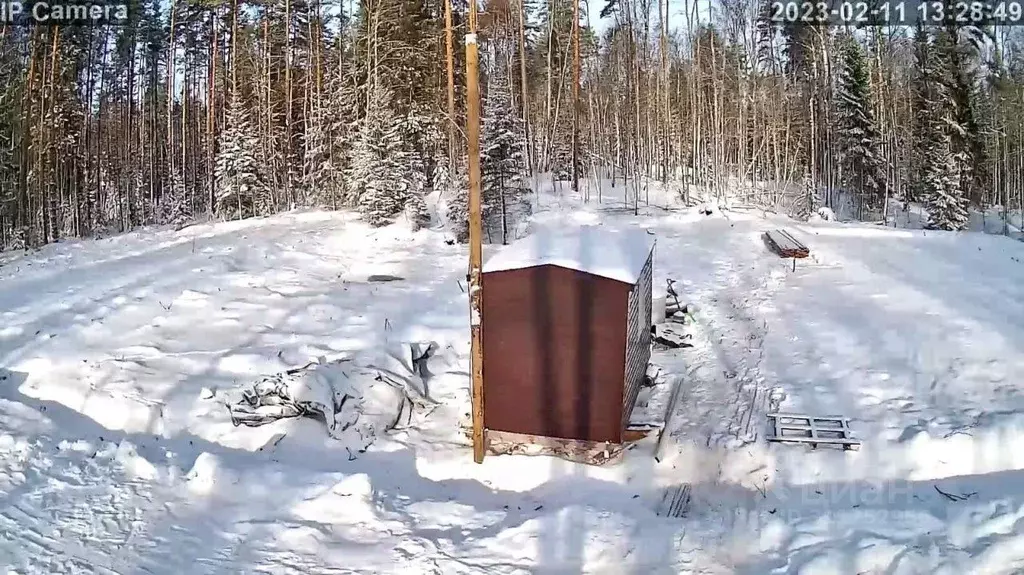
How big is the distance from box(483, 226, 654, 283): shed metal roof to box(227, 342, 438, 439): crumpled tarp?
2395mm

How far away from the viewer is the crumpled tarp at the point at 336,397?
9273mm

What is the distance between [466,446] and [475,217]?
3.09 m

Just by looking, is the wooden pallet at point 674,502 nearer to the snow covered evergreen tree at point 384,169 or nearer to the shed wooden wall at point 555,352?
the shed wooden wall at point 555,352

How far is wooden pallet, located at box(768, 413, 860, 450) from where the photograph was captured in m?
8.36

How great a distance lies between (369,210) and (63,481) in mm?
15949

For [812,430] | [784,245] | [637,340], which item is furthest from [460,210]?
[812,430]

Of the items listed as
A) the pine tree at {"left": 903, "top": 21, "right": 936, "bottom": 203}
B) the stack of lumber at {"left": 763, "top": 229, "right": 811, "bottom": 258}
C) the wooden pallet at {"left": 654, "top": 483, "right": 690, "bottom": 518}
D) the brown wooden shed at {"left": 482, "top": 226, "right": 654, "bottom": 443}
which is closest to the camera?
the wooden pallet at {"left": 654, "top": 483, "right": 690, "bottom": 518}

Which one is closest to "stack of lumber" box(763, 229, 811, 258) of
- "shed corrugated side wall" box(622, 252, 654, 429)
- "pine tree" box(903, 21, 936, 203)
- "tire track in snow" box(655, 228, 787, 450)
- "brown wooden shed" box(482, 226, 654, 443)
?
"tire track in snow" box(655, 228, 787, 450)

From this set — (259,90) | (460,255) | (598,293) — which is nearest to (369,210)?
(460,255)

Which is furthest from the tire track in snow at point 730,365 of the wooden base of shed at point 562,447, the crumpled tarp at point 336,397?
the crumpled tarp at point 336,397

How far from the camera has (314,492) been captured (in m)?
7.05

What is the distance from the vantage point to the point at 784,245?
62.0 feet

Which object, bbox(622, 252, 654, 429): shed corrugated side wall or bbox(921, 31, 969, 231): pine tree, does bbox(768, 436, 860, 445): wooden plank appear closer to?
bbox(622, 252, 654, 429): shed corrugated side wall

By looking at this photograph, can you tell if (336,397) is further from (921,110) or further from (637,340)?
(921,110)
